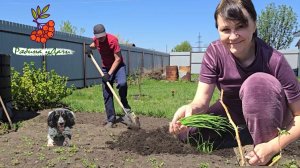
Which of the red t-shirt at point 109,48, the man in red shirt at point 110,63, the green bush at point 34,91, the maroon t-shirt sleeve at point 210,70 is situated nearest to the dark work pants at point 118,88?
the man in red shirt at point 110,63

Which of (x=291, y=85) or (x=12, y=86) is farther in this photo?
(x=12, y=86)

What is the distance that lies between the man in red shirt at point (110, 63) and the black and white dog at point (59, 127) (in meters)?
2.17

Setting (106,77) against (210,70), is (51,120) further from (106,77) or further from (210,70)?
(210,70)

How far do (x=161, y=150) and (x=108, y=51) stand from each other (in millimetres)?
3487

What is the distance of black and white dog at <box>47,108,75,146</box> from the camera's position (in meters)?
4.63

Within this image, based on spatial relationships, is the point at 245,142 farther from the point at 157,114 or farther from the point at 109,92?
the point at 157,114

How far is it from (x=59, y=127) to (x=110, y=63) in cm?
276

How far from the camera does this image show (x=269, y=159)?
89.0 inches

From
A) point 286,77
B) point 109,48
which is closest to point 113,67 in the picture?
point 109,48

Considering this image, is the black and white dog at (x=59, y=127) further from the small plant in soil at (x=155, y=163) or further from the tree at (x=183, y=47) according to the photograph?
the tree at (x=183, y=47)

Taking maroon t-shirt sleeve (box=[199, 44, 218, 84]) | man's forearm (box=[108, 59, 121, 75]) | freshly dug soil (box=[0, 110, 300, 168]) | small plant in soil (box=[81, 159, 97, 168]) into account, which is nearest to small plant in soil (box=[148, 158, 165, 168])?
freshly dug soil (box=[0, 110, 300, 168])

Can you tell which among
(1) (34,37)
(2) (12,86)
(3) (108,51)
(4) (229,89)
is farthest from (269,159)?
(1) (34,37)

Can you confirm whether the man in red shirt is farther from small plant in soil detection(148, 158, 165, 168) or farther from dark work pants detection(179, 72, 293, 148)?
dark work pants detection(179, 72, 293, 148)

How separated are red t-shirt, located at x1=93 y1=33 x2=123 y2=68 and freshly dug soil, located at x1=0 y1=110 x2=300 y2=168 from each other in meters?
1.14
